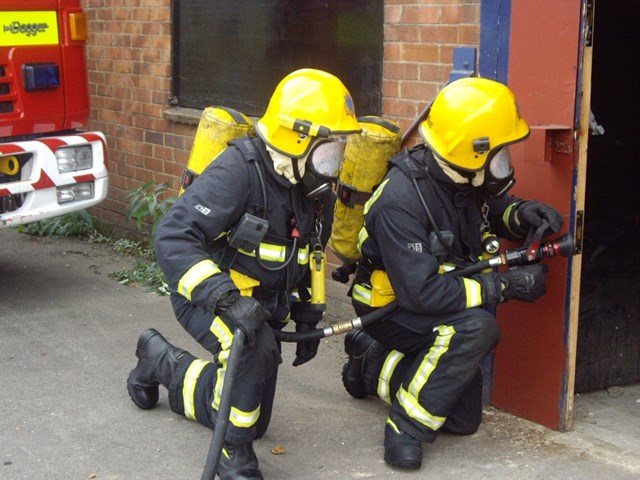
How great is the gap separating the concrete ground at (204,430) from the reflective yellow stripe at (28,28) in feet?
5.30

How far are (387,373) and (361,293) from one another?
411mm

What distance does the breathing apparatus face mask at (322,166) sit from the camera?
400cm

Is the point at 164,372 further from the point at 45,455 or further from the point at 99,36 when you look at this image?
the point at 99,36

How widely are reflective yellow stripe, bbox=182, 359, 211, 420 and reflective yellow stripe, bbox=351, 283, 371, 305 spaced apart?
69cm

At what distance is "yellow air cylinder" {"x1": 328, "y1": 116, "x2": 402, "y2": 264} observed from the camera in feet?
14.3

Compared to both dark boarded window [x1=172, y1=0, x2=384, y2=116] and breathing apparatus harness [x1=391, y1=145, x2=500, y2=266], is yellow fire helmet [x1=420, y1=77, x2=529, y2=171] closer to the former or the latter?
breathing apparatus harness [x1=391, y1=145, x2=500, y2=266]

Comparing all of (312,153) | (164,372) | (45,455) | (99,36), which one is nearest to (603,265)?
(312,153)

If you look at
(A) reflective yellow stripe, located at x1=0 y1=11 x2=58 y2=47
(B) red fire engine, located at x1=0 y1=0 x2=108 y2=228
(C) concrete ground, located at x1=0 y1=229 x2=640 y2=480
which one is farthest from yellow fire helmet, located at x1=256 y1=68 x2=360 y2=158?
(A) reflective yellow stripe, located at x1=0 y1=11 x2=58 y2=47

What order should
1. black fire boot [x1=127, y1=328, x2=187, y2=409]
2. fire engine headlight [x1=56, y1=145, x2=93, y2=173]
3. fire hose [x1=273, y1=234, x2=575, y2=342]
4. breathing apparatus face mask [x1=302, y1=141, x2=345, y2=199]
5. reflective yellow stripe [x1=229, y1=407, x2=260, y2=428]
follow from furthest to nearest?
fire engine headlight [x1=56, y1=145, x2=93, y2=173] → black fire boot [x1=127, y1=328, x2=187, y2=409] → fire hose [x1=273, y1=234, x2=575, y2=342] → breathing apparatus face mask [x1=302, y1=141, x2=345, y2=199] → reflective yellow stripe [x1=229, y1=407, x2=260, y2=428]

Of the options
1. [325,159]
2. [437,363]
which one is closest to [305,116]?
[325,159]

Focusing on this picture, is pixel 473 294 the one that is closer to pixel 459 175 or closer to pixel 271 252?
pixel 459 175

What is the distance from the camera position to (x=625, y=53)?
4.78m

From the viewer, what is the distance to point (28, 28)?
611 cm

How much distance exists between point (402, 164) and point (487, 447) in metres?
1.21
